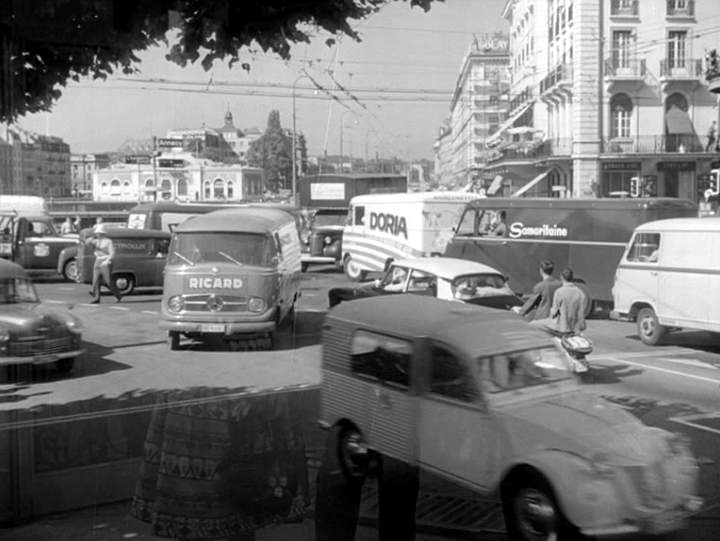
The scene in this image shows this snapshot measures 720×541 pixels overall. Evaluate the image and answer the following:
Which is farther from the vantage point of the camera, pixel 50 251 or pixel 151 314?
pixel 50 251

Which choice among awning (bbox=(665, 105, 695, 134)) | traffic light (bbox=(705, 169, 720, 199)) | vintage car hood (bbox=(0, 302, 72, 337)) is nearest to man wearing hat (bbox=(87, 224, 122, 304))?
vintage car hood (bbox=(0, 302, 72, 337))

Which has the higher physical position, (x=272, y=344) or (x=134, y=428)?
(x=272, y=344)

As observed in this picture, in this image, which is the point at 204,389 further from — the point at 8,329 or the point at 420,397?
the point at 420,397

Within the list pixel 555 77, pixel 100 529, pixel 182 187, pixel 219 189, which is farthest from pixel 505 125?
pixel 100 529

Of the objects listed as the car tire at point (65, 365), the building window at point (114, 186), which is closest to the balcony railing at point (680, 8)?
the building window at point (114, 186)

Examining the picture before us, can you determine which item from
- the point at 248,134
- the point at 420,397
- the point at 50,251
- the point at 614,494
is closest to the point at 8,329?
the point at 50,251
